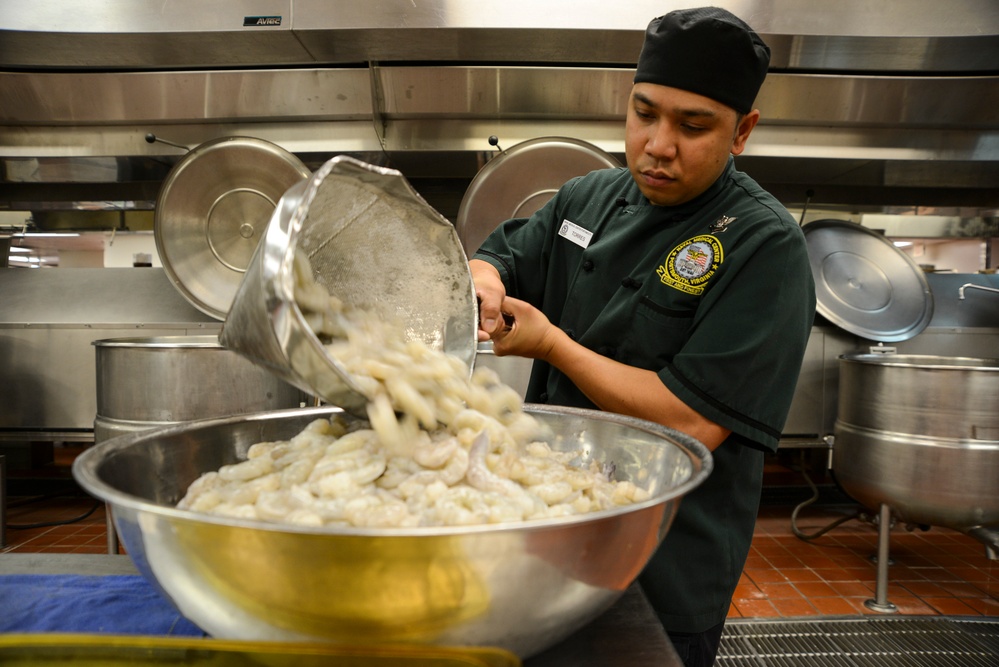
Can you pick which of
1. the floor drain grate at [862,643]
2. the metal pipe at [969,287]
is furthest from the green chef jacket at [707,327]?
the metal pipe at [969,287]

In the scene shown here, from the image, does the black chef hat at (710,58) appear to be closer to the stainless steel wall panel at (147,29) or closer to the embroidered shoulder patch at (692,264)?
the embroidered shoulder patch at (692,264)

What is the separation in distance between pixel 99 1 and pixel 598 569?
12.2 feet

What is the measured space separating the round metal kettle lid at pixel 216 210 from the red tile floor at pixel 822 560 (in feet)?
4.60

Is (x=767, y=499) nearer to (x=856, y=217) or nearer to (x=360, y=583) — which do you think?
(x=856, y=217)

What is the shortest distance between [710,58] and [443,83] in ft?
7.90

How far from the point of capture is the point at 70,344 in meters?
3.42

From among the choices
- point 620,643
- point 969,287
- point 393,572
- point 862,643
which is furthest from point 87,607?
point 969,287

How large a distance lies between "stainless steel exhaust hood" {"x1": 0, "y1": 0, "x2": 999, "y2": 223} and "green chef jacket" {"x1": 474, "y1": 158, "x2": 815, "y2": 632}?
2.07 m

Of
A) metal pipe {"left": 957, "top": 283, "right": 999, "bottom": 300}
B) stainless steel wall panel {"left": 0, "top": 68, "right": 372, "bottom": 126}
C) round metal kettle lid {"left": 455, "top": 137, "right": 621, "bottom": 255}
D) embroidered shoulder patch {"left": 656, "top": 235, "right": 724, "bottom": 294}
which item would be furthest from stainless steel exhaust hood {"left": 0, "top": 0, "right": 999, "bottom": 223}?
embroidered shoulder patch {"left": 656, "top": 235, "right": 724, "bottom": 294}

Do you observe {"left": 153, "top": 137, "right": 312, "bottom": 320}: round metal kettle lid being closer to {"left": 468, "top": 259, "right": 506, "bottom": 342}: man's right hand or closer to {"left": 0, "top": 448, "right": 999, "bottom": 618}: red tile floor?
{"left": 0, "top": 448, "right": 999, "bottom": 618}: red tile floor

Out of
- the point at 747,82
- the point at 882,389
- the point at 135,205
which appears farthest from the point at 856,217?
the point at 135,205

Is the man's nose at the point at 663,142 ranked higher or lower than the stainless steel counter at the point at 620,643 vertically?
higher

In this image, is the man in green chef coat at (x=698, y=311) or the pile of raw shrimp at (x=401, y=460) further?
the man in green chef coat at (x=698, y=311)

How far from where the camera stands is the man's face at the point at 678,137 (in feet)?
3.84
